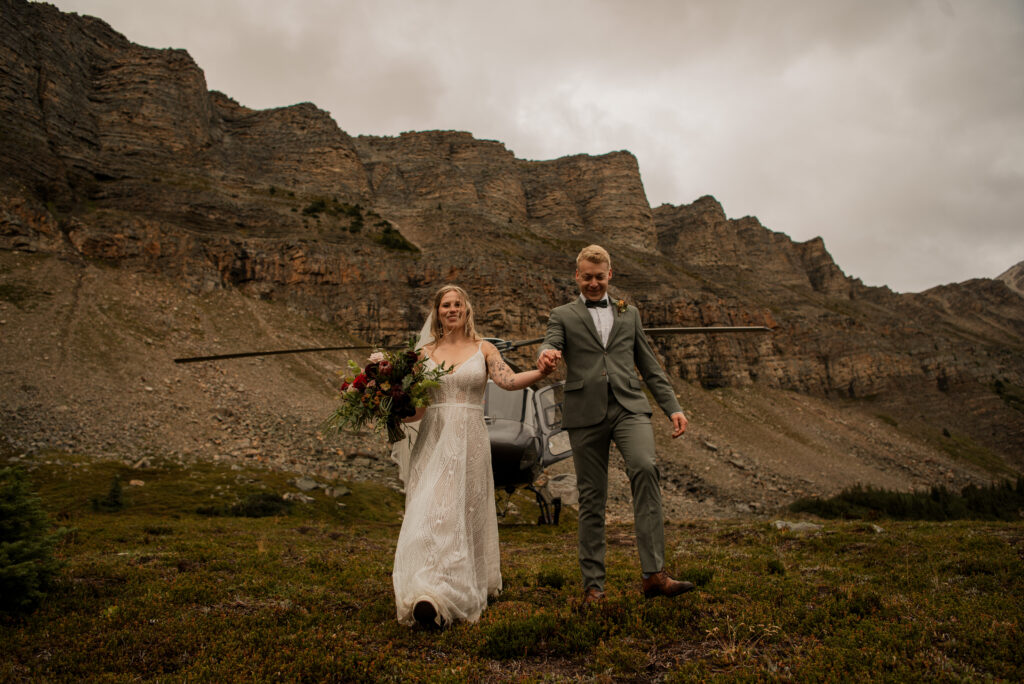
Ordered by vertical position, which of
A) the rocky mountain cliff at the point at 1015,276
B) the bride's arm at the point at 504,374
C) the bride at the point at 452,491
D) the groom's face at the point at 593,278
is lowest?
the bride at the point at 452,491

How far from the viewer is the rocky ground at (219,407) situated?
763 inches

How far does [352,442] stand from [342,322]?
20.2 m

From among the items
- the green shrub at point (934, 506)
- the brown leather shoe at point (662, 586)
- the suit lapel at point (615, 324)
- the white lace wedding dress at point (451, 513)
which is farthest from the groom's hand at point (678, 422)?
the green shrub at point (934, 506)

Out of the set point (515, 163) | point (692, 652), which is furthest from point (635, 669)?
point (515, 163)

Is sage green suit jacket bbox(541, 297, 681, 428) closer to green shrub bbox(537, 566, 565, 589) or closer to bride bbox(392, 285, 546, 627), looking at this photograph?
bride bbox(392, 285, 546, 627)

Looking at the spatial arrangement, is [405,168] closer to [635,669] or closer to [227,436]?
[227,436]

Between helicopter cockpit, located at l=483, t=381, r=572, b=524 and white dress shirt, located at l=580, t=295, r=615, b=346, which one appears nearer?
white dress shirt, located at l=580, t=295, r=615, b=346

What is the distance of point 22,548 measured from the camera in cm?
443

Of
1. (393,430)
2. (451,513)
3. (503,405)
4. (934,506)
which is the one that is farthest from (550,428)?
(934,506)

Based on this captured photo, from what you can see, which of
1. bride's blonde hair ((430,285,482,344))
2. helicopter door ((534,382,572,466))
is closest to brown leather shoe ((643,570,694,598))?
bride's blonde hair ((430,285,482,344))

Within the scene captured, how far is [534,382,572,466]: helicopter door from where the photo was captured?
10.6 metres

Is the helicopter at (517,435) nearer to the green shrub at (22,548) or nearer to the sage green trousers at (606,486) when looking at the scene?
the sage green trousers at (606,486)

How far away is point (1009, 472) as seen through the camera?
171 feet

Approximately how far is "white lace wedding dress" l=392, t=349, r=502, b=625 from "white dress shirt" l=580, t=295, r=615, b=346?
3.60 feet
